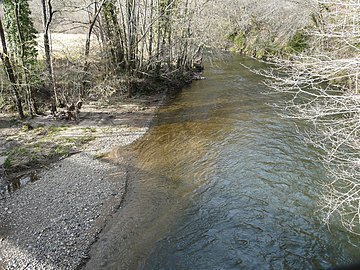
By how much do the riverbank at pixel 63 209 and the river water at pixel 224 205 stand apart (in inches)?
18.4

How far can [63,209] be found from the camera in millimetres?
7816

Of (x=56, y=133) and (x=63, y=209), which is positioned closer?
(x=63, y=209)

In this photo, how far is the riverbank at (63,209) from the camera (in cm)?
646

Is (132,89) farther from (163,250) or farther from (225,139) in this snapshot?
(163,250)

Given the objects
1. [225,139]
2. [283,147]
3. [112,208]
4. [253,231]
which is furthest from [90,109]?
[253,231]

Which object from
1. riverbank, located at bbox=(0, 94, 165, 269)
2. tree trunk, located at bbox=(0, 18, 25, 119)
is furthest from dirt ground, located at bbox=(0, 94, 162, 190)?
tree trunk, located at bbox=(0, 18, 25, 119)

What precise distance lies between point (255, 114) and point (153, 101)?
6.19 meters

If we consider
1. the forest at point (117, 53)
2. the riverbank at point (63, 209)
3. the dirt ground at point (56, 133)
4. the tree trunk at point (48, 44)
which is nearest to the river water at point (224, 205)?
the riverbank at point (63, 209)

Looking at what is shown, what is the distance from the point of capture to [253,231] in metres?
7.41

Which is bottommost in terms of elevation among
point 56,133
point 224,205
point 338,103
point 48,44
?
point 224,205

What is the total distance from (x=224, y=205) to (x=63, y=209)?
4514 millimetres

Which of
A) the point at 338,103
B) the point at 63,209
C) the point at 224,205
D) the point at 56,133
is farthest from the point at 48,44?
the point at 338,103

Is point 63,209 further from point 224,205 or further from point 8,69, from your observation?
point 8,69

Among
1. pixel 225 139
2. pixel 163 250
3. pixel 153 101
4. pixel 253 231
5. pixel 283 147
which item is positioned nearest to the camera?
pixel 163 250
